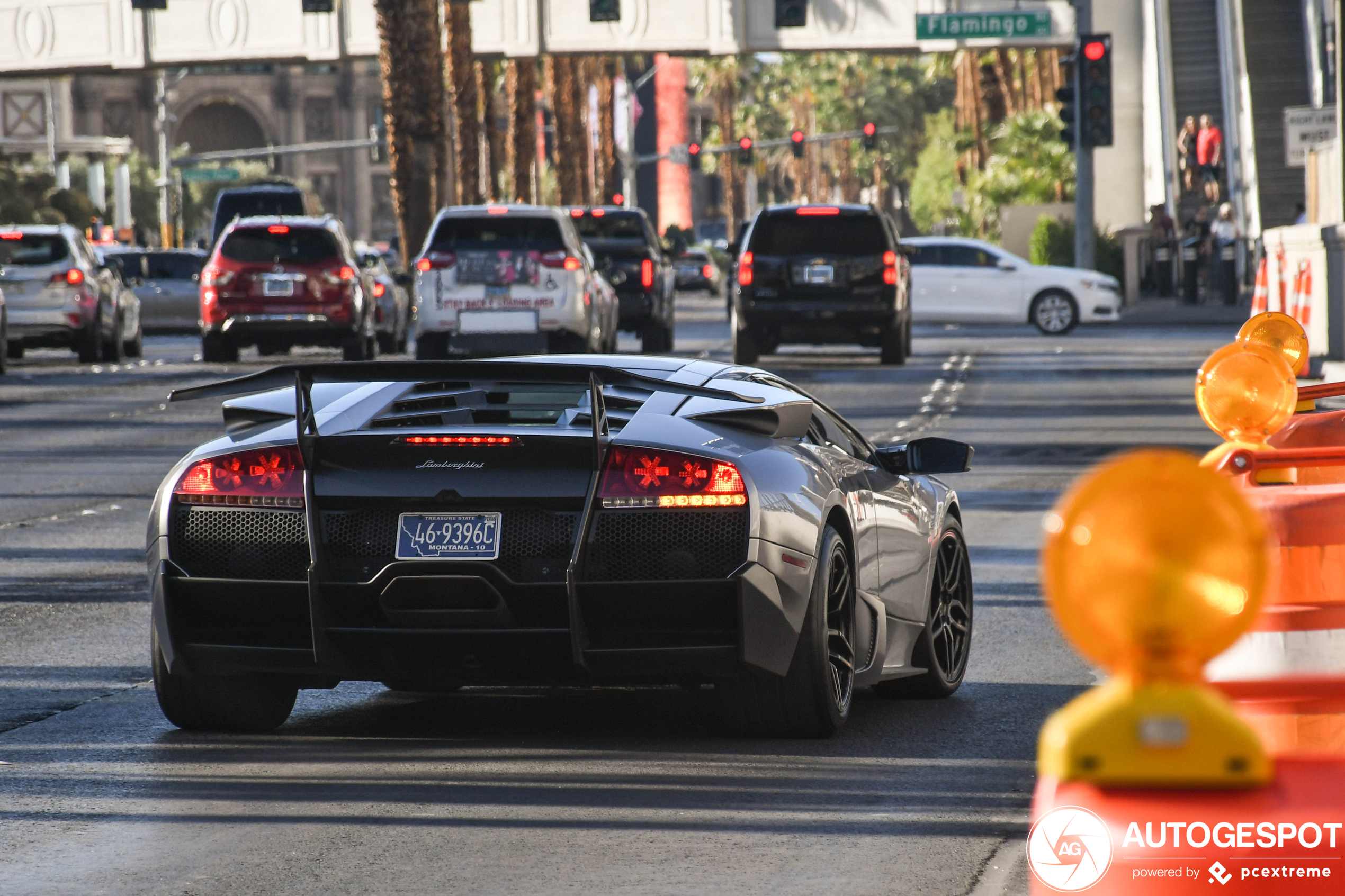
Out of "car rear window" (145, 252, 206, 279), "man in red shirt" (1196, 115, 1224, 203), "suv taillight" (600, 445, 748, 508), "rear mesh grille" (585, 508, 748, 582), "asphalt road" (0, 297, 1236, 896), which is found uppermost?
"man in red shirt" (1196, 115, 1224, 203)

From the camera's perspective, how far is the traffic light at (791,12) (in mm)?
45219

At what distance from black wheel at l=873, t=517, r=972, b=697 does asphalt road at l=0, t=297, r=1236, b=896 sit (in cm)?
9

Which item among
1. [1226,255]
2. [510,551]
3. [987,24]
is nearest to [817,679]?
[510,551]

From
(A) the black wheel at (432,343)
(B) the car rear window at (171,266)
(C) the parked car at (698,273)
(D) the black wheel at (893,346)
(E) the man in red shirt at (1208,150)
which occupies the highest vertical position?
(E) the man in red shirt at (1208,150)

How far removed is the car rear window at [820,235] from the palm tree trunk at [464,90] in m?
18.0

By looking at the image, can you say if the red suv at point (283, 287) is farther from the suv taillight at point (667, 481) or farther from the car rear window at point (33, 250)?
the suv taillight at point (667, 481)

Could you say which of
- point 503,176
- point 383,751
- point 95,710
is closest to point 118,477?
point 95,710

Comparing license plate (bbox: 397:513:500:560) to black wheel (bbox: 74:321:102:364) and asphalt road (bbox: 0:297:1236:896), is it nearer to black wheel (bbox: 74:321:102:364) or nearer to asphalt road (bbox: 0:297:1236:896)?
asphalt road (bbox: 0:297:1236:896)

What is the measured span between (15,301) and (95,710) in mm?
23237

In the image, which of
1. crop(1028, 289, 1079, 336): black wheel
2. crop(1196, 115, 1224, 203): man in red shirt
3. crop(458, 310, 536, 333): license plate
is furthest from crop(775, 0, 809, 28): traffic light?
crop(458, 310, 536, 333): license plate

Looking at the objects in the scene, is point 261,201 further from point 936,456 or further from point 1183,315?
point 936,456

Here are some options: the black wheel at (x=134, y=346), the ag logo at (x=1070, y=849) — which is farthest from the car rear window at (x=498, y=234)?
the ag logo at (x=1070, y=849)

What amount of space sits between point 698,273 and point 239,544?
61.4 metres

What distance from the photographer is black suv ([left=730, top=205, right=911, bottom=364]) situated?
27500 mm
